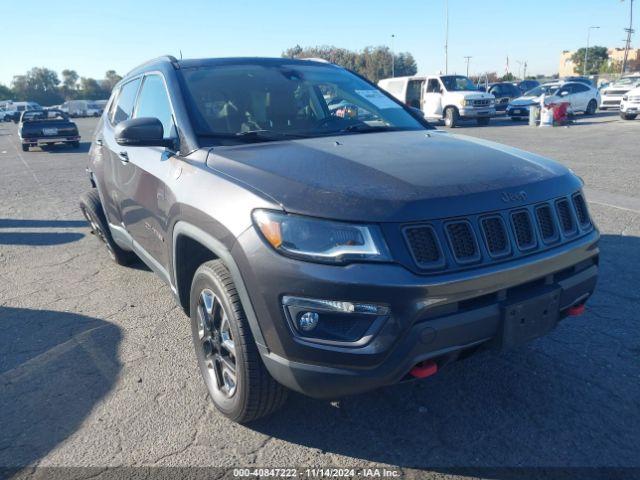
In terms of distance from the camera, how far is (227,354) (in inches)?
112

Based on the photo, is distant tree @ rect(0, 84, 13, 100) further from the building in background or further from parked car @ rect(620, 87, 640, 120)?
parked car @ rect(620, 87, 640, 120)

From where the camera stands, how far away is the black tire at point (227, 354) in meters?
2.49

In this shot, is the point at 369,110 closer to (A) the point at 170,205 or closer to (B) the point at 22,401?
(A) the point at 170,205

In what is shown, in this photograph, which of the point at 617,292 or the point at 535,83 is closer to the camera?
the point at 617,292

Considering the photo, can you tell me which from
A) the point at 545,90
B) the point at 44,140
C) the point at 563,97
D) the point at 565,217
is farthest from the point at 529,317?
the point at 545,90

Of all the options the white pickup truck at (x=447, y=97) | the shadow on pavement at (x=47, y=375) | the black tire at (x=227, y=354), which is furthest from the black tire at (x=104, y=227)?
the white pickup truck at (x=447, y=97)

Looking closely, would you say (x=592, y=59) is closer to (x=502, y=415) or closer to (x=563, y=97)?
(x=563, y=97)

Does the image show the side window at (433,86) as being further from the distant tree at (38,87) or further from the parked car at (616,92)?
the distant tree at (38,87)

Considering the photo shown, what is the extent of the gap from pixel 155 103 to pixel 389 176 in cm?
204

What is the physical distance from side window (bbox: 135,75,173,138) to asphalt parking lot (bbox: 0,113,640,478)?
4.94 ft

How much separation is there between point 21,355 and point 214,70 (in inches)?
91.6

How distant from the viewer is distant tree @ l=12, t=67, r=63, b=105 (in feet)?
325

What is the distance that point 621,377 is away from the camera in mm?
3107

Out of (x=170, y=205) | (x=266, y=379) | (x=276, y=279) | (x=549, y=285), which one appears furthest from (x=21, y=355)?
(x=549, y=285)
